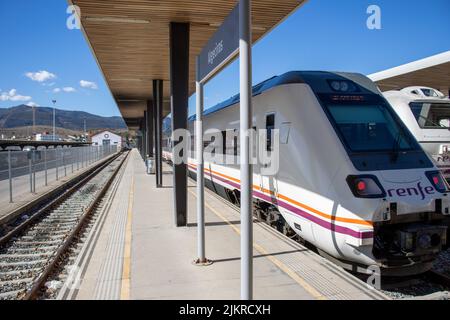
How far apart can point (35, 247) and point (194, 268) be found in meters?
3.93

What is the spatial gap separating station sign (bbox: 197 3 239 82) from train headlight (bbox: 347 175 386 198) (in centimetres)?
228

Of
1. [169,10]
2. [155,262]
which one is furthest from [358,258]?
[169,10]

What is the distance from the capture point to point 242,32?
3496mm

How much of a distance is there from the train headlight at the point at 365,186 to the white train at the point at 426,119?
17.4 feet

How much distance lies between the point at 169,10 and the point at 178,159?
3114 millimetres

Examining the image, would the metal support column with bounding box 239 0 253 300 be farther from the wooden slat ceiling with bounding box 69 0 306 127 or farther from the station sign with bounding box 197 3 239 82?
the wooden slat ceiling with bounding box 69 0 306 127

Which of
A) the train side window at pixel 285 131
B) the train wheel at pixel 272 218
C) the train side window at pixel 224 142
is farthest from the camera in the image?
the train side window at pixel 224 142

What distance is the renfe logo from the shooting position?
5104 mm

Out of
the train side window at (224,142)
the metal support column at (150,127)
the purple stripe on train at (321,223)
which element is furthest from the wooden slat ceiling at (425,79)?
the metal support column at (150,127)

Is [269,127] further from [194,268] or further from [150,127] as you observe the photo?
[150,127]

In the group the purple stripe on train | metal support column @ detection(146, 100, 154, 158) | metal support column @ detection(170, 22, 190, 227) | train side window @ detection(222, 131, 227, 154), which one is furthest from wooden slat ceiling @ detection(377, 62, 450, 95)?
metal support column @ detection(146, 100, 154, 158)

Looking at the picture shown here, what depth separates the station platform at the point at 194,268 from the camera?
4.61 m

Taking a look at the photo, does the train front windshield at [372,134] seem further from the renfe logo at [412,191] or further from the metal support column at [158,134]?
the metal support column at [158,134]

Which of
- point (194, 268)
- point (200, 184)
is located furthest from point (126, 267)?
point (200, 184)
